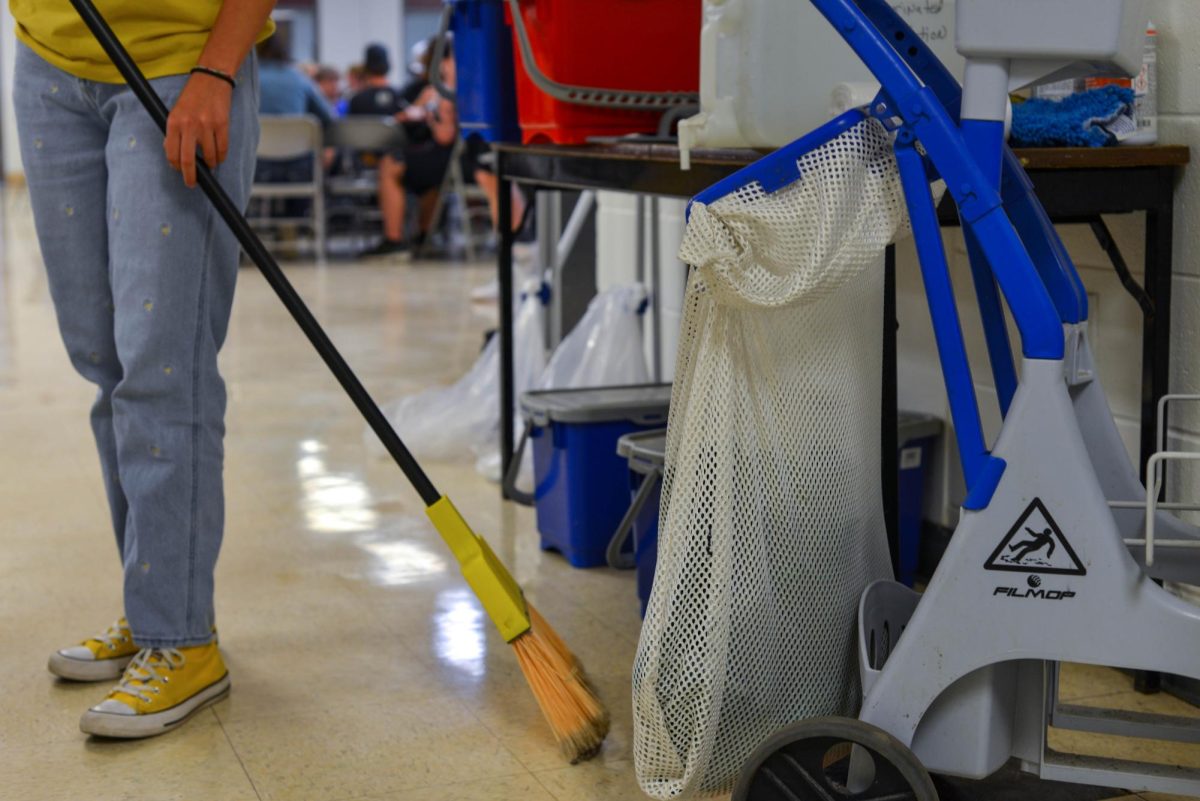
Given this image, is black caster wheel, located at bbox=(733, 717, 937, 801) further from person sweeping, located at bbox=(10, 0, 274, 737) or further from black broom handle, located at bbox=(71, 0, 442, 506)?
person sweeping, located at bbox=(10, 0, 274, 737)

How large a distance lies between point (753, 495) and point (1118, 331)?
84 centimetres

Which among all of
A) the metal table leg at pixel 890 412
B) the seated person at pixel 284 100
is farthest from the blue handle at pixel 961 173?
the seated person at pixel 284 100

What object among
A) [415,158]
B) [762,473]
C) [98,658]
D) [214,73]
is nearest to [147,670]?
[98,658]

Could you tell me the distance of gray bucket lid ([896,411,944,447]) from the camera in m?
2.28

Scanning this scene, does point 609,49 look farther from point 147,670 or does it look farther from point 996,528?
point 996,528

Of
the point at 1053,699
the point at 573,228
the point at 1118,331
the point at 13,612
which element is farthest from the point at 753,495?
the point at 573,228

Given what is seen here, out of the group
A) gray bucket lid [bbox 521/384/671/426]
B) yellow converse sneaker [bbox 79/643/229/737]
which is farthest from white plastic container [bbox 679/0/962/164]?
yellow converse sneaker [bbox 79/643/229/737]

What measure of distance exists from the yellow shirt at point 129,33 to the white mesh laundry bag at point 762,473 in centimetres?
74

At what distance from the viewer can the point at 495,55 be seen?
2811mm

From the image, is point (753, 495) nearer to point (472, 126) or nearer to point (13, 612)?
point (13, 612)

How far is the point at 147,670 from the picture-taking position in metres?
1.81

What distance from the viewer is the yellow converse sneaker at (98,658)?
1940mm

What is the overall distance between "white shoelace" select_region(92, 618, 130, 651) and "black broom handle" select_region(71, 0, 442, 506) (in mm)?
507

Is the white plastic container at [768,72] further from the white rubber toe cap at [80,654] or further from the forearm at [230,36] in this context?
the white rubber toe cap at [80,654]
